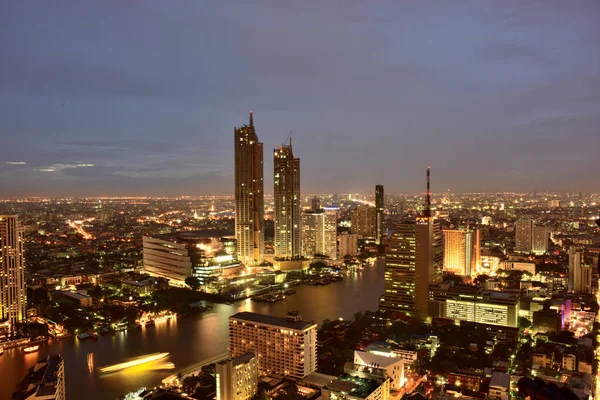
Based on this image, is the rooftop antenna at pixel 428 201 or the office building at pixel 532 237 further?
the office building at pixel 532 237

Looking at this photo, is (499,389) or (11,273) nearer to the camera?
(499,389)

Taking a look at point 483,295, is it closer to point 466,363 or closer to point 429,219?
point 429,219

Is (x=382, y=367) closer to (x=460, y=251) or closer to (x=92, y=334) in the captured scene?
(x=92, y=334)

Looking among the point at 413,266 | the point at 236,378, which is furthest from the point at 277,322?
the point at 413,266

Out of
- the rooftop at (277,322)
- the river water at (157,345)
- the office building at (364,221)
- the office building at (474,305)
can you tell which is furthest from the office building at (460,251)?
the rooftop at (277,322)

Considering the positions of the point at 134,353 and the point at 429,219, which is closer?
the point at 134,353

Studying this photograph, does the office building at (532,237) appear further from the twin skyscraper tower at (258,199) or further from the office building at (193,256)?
the office building at (193,256)

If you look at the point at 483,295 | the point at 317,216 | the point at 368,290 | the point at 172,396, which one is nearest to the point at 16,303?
the point at 172,396
